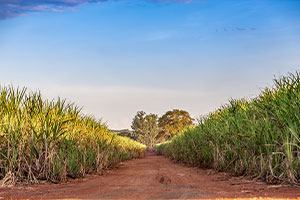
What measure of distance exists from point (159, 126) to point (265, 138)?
55668 millimetres

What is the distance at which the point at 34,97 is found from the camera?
22.9 feet

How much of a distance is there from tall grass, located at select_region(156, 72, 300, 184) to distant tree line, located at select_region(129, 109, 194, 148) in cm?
3136

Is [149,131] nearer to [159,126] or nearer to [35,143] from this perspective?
[159,126]

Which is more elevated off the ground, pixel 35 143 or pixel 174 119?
pixel 174 119

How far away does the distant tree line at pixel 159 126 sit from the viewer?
179ft

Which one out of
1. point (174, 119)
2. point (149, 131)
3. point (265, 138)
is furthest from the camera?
point (149, 131)

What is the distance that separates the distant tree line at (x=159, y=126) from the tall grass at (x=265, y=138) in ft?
103

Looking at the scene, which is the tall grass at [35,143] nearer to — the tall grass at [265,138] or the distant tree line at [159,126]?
the tall grass at [265,138]

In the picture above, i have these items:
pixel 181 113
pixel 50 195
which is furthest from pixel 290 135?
pixel 181 113

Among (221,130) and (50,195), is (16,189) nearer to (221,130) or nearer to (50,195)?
(50,195)

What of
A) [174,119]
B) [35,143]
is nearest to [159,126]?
[174,119]

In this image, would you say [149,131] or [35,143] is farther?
[149,131]

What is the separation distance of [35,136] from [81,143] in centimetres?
156

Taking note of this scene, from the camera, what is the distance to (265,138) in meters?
5.34
